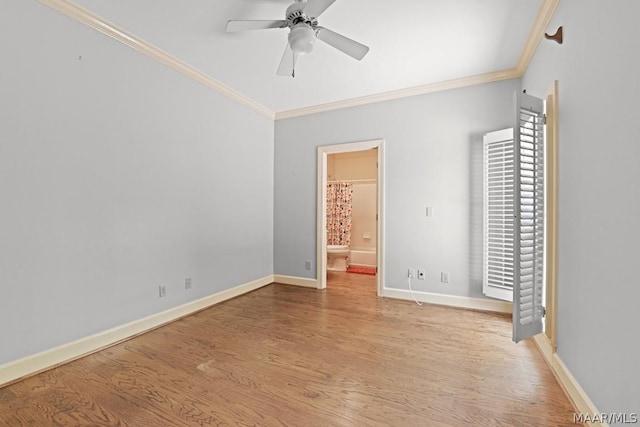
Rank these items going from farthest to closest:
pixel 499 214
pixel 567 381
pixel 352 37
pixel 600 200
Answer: pixel 499 214 → pixel 352 37 → pixel 567 381 → pixel 600 200

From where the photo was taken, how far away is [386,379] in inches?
74.7

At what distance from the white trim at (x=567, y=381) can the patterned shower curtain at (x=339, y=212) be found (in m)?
3.93

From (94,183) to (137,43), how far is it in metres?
1.33

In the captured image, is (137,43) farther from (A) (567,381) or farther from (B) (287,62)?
(A) (567,381)

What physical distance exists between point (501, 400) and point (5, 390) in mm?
3048

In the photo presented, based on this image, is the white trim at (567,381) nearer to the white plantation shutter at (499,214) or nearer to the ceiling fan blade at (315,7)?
the white plantation shutter at (499,214)

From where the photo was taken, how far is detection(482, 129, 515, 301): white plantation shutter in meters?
2.90

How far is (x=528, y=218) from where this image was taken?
201 centimetres

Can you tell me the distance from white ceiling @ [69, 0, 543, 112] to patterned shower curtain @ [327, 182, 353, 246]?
274 cm

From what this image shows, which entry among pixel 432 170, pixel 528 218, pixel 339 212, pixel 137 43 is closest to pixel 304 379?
pixel 528 218

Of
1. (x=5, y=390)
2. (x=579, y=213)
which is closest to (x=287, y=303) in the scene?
(x=5, y=390)

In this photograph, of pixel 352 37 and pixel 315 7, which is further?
pixel 352 37

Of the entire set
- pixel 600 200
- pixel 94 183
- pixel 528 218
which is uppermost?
pixel 94 183
